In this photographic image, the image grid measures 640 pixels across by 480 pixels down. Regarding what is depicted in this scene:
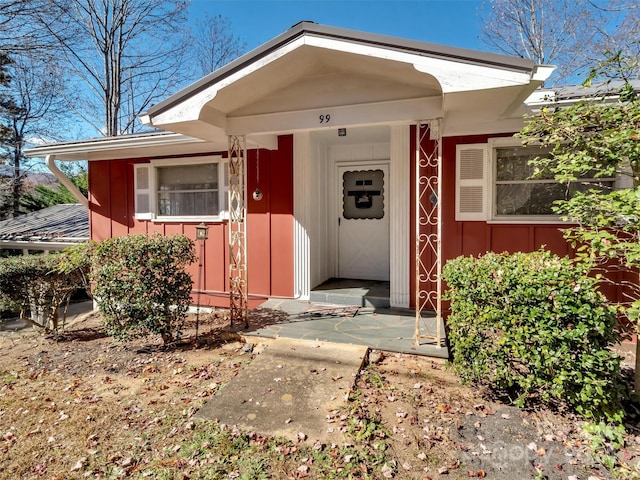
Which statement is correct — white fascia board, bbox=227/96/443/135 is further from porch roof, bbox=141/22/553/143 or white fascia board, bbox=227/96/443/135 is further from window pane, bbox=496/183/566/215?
window pane, bbox=496/183/566/215

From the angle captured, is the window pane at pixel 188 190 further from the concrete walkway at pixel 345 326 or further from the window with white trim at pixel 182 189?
the concrete walkway at pixel 345 326

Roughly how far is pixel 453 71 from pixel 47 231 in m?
10.7

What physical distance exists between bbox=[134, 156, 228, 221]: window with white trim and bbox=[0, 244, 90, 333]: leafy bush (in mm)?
1632

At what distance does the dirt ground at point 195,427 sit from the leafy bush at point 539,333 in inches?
10.6

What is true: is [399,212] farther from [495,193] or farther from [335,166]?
[335,166]

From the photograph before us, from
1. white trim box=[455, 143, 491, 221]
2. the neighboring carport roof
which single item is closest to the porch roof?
white trim box=[455, 143, 491, 221]

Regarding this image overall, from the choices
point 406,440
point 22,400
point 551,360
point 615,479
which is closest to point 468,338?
point 551,360

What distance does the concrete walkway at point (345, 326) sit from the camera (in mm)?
3885

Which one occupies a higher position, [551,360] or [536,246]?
[536,246]

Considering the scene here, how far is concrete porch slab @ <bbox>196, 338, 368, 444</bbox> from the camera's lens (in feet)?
9.08

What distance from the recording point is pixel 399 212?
520 cm

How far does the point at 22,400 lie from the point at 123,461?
1.80 meters

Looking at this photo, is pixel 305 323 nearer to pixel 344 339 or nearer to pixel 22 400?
pixel 344 339

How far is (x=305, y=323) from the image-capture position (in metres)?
4.66
